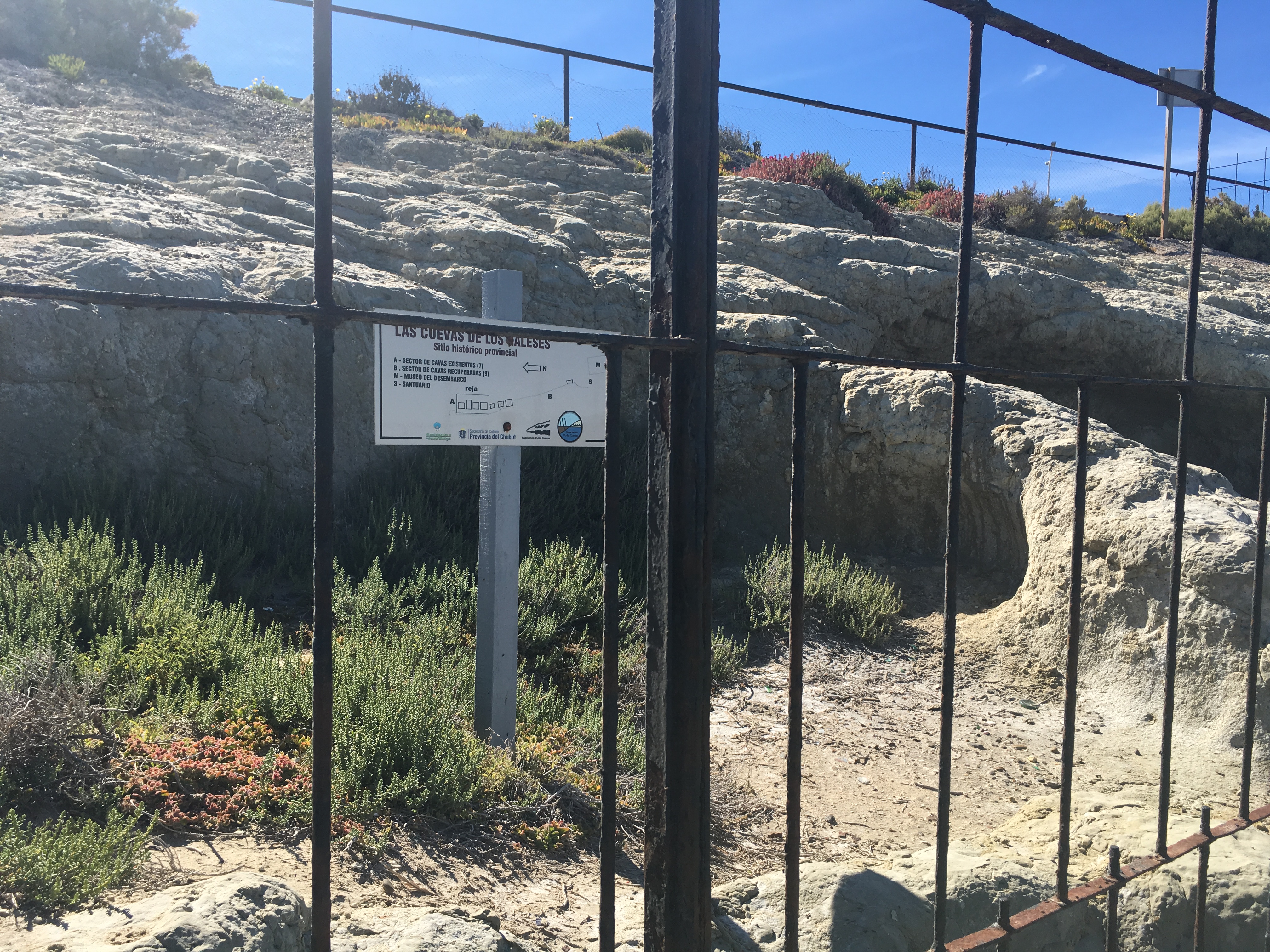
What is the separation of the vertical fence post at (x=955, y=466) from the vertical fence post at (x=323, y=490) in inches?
41.5

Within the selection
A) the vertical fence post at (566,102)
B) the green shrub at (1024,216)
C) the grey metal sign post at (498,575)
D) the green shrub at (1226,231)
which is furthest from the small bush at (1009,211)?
the grey metal sign post at (498,575)

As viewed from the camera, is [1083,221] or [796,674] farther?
[1083,221]

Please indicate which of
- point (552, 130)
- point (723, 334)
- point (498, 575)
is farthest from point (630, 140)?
point (498, 575)

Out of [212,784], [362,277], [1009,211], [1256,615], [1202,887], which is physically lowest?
[212,784]

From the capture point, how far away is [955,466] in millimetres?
1681

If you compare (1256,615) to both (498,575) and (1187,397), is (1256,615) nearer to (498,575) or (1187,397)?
(1187,397)

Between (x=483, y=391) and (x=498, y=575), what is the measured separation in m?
1.04

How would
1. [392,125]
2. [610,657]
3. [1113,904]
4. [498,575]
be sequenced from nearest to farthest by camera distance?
[610,657] < [1113,904] < [498,575] < [392,125]

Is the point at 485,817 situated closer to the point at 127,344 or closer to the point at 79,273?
the point at 127,344

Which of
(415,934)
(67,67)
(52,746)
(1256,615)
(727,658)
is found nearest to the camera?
(415,934)

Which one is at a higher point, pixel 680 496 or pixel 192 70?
pixel 192 70

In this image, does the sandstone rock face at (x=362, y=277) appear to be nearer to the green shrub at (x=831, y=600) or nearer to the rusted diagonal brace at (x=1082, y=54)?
the green shrub at (x=831, y=600)

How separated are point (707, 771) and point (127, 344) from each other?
221 inches

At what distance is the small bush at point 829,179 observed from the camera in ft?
37.2
